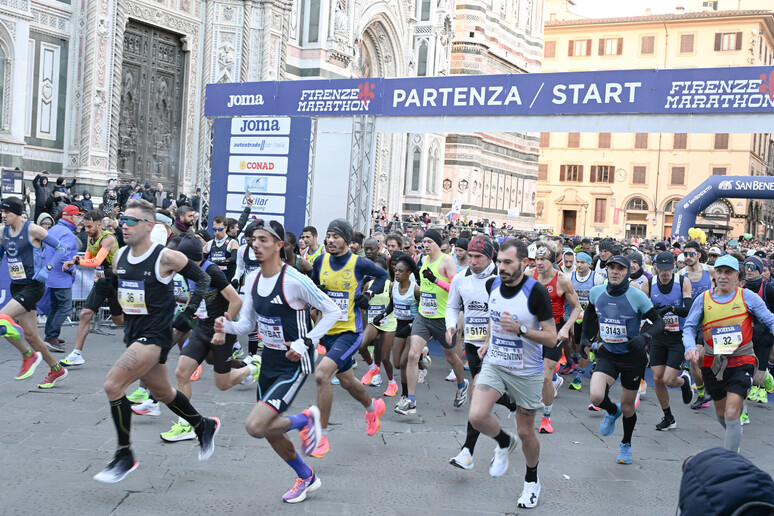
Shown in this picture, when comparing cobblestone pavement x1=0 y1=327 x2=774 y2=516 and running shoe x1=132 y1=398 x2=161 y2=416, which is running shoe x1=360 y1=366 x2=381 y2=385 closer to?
cobblestone pavement x1=0 y1=327 x2=774 y2=516

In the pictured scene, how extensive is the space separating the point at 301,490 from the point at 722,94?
11164 mm

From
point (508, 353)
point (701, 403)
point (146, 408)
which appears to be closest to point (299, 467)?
point (508, 353)

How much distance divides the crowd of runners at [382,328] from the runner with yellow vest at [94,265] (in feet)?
0.10

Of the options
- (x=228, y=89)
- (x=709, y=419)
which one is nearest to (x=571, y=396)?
(x=709, y=419)

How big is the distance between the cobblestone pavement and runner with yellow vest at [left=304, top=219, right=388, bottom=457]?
14.1 inches

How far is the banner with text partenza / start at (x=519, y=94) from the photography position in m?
13.5

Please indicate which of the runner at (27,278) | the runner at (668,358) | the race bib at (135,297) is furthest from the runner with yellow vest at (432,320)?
Answer: the runner at (27,278)

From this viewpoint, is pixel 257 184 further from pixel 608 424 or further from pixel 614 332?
pixel 608 424

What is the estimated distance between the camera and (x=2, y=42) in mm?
19031

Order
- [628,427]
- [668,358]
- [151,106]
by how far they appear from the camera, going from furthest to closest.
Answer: [151,106] → [668,358] → [628,427]

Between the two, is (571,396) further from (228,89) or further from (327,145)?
(228,89)

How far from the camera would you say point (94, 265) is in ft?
34.5

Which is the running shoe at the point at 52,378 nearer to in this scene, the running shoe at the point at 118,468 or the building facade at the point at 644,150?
the running shoe at the point at 118,468

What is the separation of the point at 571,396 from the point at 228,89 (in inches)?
440
